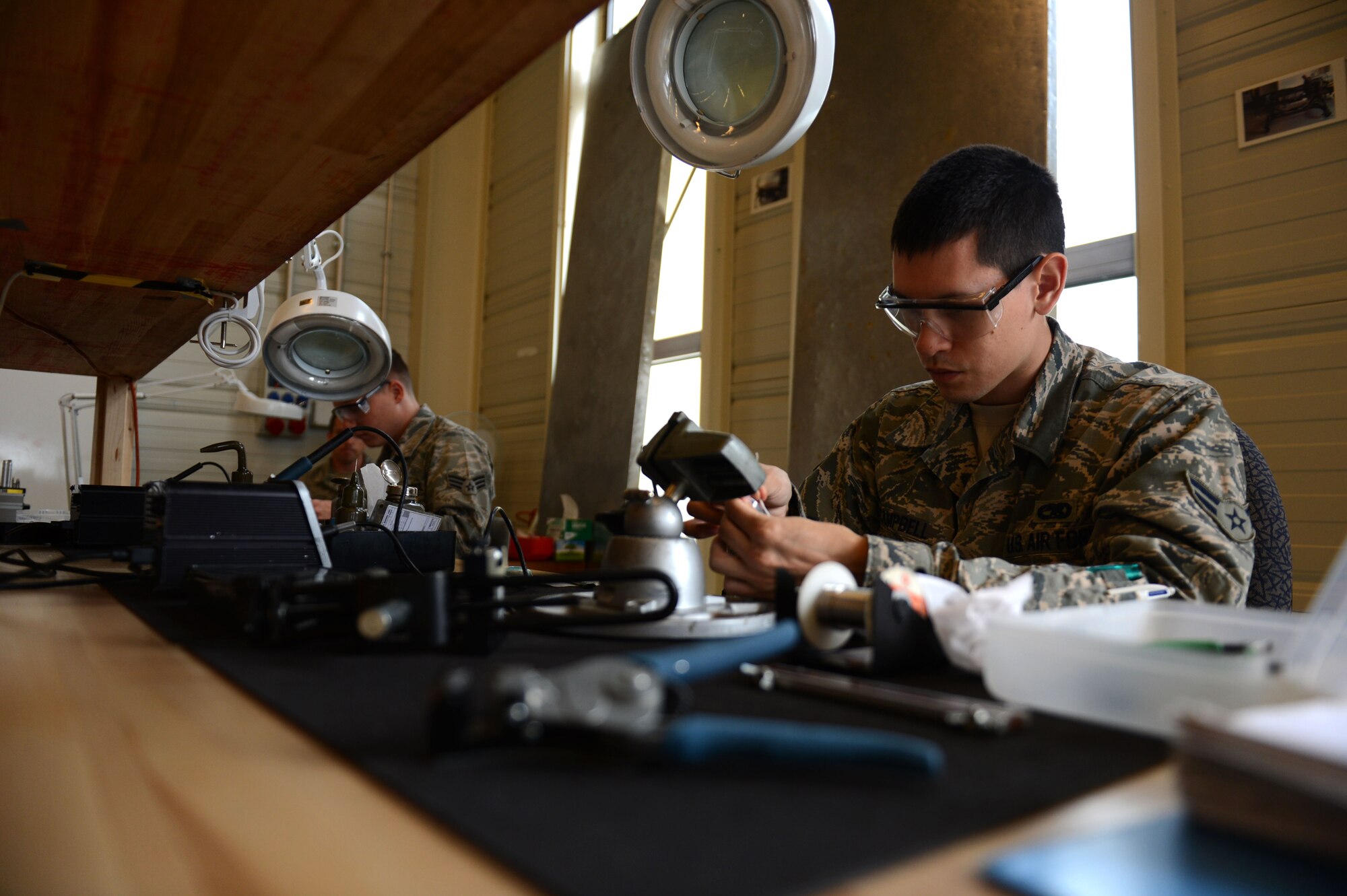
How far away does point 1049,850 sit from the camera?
0.97 feet

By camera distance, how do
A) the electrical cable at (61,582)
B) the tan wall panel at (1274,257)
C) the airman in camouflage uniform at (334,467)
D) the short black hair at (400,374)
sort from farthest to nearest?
1. the airman in camouflage uniform at (334,467)
2. the short black hair at (400,374)
3. the tan wall panel at (1274,257)
4. the electrical cable at (61,582)

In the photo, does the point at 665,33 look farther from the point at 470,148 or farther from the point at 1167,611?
the point at 470,148

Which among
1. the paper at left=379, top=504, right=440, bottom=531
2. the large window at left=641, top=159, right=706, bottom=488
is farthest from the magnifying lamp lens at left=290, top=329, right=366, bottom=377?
the large window at left=641, top=159, right=706, bottom=488

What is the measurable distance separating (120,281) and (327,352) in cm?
43

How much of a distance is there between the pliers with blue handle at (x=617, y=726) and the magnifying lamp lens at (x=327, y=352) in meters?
1.20

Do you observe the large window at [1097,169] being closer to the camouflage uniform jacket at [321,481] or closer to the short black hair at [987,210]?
the short black hair at [987,210]

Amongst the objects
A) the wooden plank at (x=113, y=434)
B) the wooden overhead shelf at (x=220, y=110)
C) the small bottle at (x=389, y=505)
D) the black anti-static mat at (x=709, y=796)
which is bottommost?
the black anti-static mat at (x=709, y=796)

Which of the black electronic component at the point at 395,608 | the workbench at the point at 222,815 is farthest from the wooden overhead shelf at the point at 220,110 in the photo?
the workbench at the point at 222,815

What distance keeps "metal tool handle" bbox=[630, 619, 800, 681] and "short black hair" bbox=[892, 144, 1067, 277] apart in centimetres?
94

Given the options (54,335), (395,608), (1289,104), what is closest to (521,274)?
(54,335)

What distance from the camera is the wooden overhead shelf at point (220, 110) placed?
73 centimetres

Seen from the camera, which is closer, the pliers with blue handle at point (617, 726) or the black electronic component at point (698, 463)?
the pliers with blue handle at point (617, 726)

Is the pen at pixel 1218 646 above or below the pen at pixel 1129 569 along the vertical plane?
below

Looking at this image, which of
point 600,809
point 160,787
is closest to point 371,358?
point 160,787
